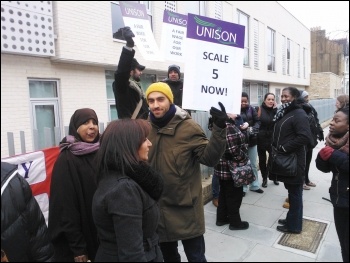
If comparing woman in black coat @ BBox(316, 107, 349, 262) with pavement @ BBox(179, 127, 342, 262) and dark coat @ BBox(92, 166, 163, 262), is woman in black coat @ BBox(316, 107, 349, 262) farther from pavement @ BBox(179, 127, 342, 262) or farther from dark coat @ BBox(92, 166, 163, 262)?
dark coat @ BBox(92, 166, 163, 262)

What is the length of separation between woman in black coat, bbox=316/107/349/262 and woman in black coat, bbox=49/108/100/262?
1809 millimetres

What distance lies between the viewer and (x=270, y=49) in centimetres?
1731

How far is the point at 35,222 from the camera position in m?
1.72

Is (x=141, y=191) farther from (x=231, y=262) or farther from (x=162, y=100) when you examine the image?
(x=231, y=262)

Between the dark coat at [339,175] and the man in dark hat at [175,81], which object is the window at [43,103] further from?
the dark coat at [339,175]

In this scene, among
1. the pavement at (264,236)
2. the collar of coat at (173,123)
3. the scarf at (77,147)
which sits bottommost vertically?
the pavement at (264,236)

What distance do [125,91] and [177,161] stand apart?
883 mm

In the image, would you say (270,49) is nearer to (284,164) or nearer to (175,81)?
(175,81)

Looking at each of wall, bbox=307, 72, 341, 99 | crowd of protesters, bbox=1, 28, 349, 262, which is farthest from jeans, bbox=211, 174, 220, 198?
wall, bbox=307, 72, 341, 99

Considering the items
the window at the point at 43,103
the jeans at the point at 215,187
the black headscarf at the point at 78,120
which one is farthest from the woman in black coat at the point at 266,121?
the window at the point at 43,103

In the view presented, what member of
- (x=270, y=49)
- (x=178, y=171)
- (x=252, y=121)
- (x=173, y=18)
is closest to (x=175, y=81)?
(x=173, y=18)

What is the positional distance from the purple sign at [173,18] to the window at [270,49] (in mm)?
14183

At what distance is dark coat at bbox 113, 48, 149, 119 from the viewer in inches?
98.2

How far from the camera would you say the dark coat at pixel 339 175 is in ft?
7.12
